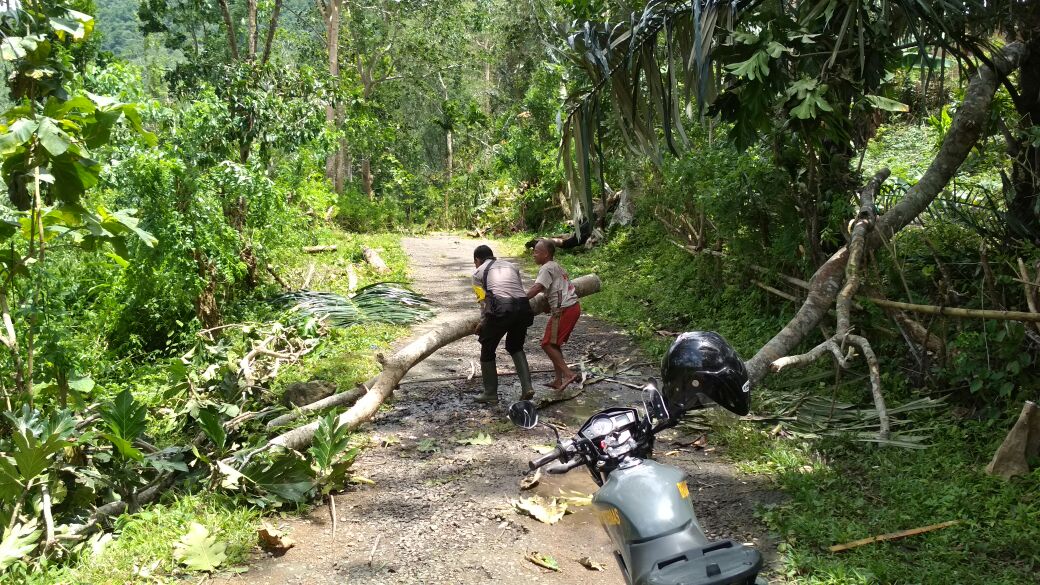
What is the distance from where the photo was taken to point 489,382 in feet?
22.6

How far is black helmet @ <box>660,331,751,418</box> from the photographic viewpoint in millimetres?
2553

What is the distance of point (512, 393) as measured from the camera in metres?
7.29

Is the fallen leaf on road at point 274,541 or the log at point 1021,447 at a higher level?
the log at point 1021,447

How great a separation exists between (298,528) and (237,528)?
1.20 feet

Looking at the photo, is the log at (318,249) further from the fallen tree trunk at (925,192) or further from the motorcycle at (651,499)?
the motorcycle at (651,499)

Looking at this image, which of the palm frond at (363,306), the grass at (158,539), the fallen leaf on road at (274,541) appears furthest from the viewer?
the palm frond at (363,306)

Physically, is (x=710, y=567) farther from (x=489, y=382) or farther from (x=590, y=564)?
(x=489, y=382)

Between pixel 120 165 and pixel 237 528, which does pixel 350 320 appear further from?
pixel 237 528

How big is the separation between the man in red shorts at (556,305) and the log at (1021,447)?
3550mm

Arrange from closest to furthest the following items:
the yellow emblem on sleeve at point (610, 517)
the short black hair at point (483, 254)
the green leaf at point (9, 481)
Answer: the yellow emblem on sleeve at point (610, 517), the green leaf at point (9, 481), the short black hair at point (483, 254)

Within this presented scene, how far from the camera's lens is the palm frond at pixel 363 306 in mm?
10078

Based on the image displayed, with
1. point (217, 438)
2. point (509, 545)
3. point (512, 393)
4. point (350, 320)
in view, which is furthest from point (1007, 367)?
point (350, 320)

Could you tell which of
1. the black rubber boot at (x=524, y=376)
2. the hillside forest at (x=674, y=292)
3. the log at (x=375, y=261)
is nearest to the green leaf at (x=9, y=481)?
Answer: the hillside forest at (x=674, y=292)

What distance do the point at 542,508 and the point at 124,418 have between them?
8.86 ft
